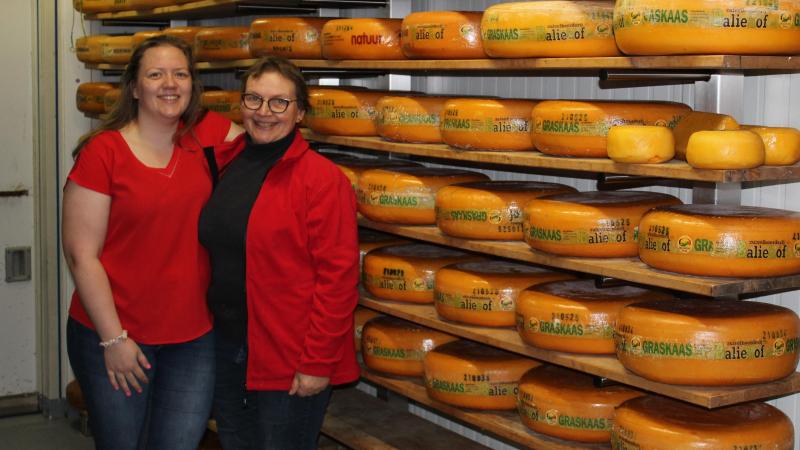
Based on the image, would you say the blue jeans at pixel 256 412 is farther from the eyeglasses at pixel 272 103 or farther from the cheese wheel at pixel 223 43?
the cheese wheel at pixel 223 43

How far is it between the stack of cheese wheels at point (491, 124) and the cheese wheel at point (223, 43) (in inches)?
52.6

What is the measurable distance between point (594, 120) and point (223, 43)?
6.66 feet

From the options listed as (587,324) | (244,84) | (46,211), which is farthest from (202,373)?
(46,211)

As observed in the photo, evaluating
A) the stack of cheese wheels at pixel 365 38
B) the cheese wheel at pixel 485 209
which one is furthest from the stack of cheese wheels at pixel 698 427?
the stack of cheese wheels at pixel 365 38

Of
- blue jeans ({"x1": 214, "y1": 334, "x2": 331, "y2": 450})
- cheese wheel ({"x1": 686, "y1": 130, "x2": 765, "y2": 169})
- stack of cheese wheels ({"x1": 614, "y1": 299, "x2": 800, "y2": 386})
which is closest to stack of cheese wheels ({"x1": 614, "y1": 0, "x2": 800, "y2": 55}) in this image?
cheese wheel ({"x1": 686, "y1": 130, "x2": 765, "y2": 169})

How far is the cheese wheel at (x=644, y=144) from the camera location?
2658mm

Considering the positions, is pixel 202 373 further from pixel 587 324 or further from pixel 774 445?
pixel 774 445

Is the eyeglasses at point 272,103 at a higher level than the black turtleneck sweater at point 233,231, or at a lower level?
higher

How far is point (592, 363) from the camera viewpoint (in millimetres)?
2883

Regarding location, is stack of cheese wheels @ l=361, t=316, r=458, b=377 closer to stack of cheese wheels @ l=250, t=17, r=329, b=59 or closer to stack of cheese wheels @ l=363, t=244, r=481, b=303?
stack of cheese wheels @ l=363, t=244, r=481, b=303

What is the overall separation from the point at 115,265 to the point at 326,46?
111cm

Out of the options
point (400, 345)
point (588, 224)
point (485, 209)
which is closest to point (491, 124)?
point (485, 209)

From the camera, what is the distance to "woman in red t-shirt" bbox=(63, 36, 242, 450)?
10.1 ft

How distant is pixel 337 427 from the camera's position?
4.01m
